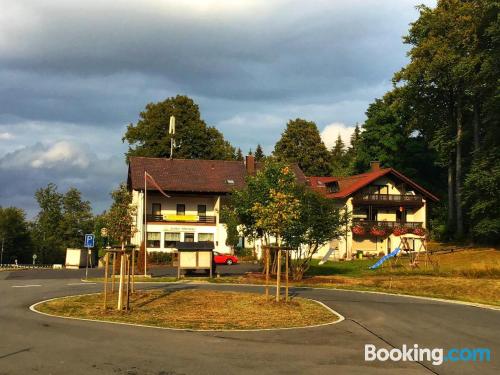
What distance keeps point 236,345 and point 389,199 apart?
4984cm

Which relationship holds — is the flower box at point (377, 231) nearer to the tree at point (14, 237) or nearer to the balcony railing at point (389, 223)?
the balcony railing at point (389, 223)

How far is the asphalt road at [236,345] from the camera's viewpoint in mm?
9523

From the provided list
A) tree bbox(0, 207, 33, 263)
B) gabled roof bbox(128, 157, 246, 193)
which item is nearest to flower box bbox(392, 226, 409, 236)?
gabled roof bbox(128, 157, 246, 193)

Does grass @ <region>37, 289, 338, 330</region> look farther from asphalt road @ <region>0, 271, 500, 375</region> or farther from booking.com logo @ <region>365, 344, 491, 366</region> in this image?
booking.com logo @ <region>365, 344, 491, 366</region>

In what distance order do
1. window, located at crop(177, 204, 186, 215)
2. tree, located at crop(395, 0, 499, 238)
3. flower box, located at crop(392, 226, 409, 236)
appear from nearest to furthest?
tree, located at crop(395, 0, 499, 238), flower box, located at crop(392, 226, 409, 236), window, located at crop(177, 204, 186, 215)

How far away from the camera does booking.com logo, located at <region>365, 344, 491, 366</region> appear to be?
10625mm

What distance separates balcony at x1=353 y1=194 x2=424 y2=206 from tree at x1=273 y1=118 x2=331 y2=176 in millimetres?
27236

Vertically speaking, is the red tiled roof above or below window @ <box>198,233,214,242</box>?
above

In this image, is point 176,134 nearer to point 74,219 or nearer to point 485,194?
point 74,219

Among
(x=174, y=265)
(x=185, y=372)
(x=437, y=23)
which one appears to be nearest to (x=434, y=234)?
(x=437, y=23)

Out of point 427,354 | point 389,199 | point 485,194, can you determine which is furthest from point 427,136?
point 427,354

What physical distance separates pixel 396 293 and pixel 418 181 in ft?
145

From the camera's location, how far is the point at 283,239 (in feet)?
104

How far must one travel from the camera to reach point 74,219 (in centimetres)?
8881
